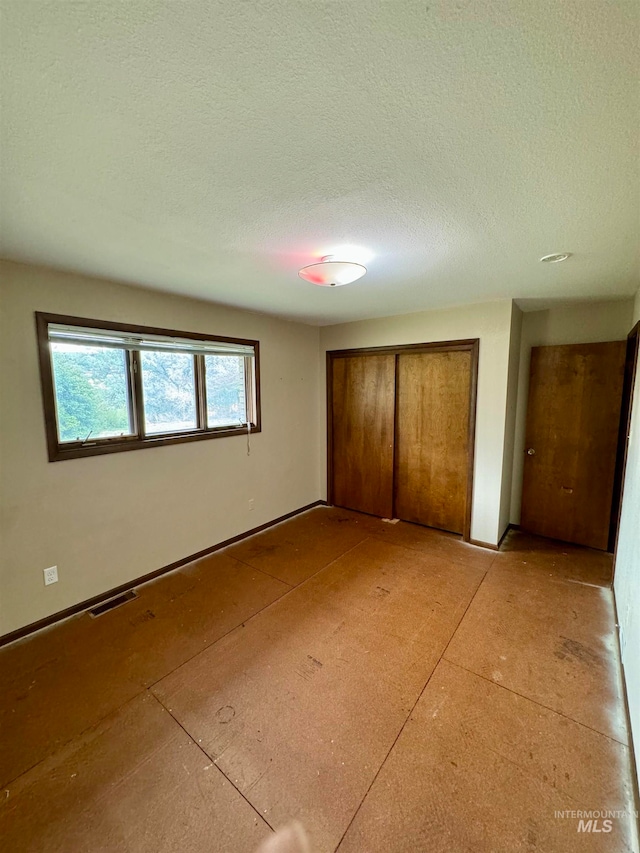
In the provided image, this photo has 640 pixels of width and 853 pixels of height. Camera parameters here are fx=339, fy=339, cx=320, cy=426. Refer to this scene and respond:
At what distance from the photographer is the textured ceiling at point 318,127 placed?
72cm

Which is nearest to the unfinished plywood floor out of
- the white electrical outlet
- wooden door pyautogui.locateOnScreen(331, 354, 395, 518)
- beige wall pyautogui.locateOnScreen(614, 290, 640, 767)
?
beige wall pyautogui.locateOnScreen(614, 290, 640, 767)

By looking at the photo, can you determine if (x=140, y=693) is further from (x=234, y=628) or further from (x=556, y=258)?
(x=556, y=258)

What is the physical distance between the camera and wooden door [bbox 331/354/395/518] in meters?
3.94

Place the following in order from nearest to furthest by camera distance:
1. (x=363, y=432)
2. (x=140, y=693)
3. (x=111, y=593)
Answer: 1. (x=140, y=693)
2. (x=111, y=593)
3. (x=363, y=432)

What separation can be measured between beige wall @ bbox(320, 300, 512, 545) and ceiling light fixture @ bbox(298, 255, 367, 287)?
1799 mm

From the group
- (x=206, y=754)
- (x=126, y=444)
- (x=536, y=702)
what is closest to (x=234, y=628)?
(x=206, y=754)

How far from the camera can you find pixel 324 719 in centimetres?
164

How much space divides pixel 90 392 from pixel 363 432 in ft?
9.18

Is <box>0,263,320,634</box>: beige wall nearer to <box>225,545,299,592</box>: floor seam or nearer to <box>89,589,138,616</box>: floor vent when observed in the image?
<box>89,589,138,616</box>: floor vent

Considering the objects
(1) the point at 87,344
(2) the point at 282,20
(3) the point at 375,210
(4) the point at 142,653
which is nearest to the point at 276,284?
(3) the point at 375,210

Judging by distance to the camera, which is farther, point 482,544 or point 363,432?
point 363,432

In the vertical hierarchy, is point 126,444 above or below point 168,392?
below

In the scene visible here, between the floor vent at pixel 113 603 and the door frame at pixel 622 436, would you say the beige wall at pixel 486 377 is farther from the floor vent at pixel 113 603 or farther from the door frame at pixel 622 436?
the floor vent at pixel 113 603

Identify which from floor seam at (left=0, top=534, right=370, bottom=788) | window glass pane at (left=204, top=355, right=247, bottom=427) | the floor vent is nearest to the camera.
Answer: floor seam at (left=0, top=534, right=370, bottom=788)
